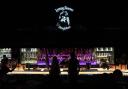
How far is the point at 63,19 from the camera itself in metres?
21.2

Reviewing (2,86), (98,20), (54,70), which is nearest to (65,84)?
(54,70)

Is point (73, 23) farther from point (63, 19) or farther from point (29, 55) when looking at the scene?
point (29, 55)

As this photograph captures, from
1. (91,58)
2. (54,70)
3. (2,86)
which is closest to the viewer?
(2,86)

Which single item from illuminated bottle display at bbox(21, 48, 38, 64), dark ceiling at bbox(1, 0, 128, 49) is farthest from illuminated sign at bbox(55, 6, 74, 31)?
illuminated bottle display at bbox(21, 48, 38, 64)

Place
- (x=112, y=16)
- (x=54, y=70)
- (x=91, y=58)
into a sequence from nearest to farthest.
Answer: (x=54, y=70), (x=112, y=16), (x=91, y=58)

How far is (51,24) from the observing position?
21047mm

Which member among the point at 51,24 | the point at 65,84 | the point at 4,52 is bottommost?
the point at 65,84

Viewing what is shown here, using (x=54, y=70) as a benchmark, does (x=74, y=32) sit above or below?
above

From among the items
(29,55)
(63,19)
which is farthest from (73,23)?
(29,55)

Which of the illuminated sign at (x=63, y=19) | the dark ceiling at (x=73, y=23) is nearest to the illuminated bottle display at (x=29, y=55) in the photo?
the dark ceiling at (x=73, y=23)

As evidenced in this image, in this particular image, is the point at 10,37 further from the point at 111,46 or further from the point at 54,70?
the point at 54,70

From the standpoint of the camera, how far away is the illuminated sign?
2102 cm

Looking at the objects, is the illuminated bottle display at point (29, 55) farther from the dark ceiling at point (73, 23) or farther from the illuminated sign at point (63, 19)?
the illuminated sign at point (63, 19)

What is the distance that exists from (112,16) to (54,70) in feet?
25.5
